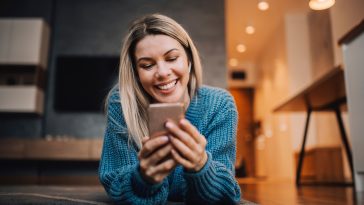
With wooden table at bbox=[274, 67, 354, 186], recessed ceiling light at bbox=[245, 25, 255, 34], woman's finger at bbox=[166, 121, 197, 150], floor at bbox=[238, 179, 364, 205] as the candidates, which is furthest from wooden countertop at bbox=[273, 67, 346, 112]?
recessed ceiling light at bbox=[245, 25, 255, 34]

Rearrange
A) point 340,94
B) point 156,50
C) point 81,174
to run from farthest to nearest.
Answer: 1. point 81,174
2. point 340,94
3. point 156,50

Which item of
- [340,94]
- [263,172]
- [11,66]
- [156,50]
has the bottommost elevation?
[263,172]

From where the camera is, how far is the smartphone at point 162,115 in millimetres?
704

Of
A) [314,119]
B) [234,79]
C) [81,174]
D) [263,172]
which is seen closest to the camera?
[81,174]

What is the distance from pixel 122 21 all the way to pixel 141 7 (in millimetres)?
307

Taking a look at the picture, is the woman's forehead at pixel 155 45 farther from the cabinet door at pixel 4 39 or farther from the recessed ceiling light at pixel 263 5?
the recessed ceiling light at pixel 263 5

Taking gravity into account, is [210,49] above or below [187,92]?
above

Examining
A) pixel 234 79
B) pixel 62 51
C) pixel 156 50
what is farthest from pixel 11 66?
pixel 234 79

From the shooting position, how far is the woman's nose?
0.90 m

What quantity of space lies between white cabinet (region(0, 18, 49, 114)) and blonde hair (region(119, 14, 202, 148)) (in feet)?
11.1

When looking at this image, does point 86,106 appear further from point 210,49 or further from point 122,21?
point 210,49

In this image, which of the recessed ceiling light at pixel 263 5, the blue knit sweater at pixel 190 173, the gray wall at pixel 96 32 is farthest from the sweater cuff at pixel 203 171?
the recessed ceiling light at pixel 263 5

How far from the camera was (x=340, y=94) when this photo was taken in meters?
2.63

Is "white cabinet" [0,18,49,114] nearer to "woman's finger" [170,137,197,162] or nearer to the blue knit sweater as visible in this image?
the blue knit sweater
